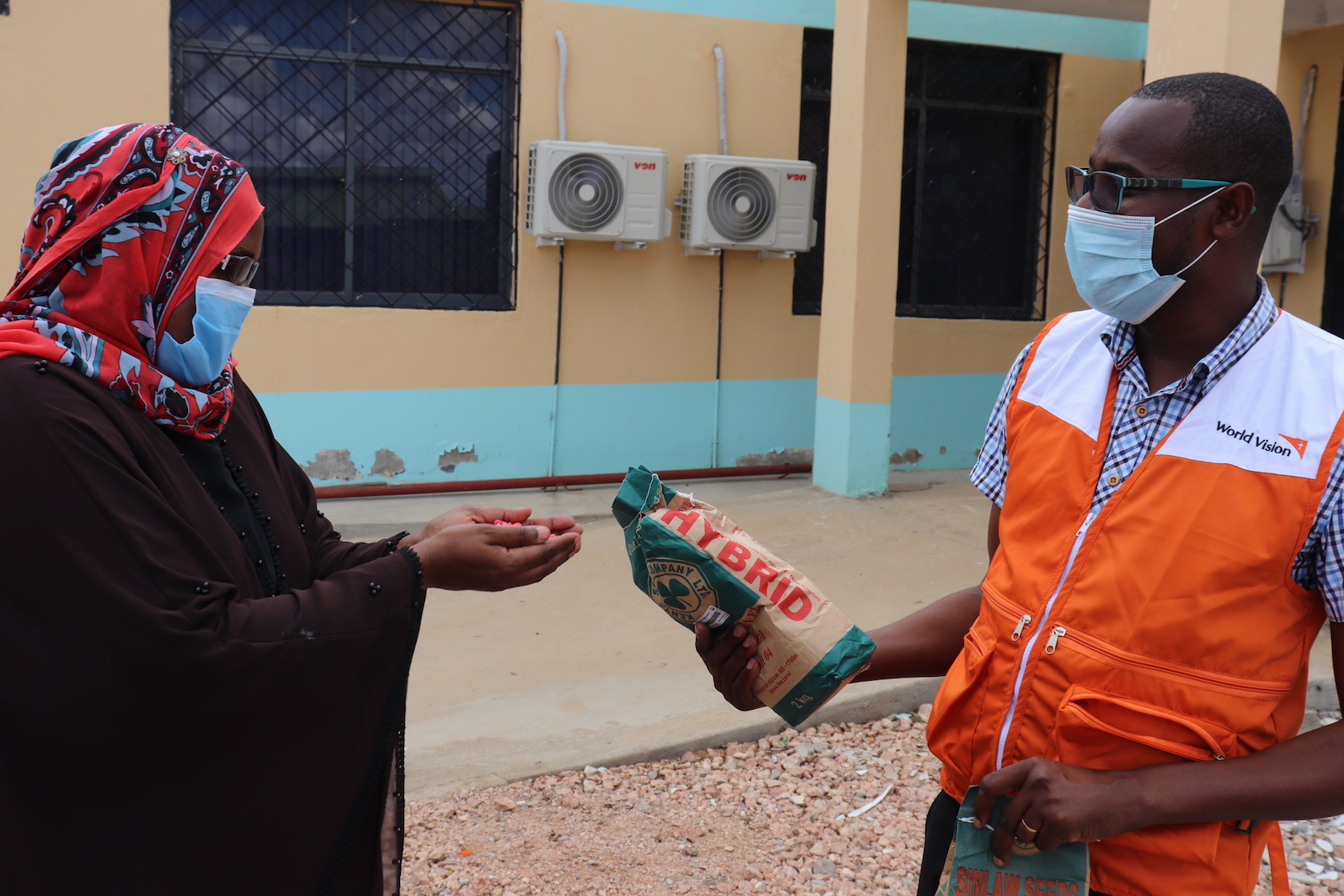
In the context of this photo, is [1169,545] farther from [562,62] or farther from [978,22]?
[978,22]

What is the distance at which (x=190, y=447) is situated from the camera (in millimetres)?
1787

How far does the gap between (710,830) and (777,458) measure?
4.69 meters

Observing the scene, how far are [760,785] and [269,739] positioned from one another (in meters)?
1.92

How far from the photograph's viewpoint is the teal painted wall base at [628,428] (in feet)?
21.7

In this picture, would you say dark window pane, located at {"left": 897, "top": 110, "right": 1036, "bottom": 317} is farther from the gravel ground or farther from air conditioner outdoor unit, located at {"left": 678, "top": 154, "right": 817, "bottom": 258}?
the gravel ground

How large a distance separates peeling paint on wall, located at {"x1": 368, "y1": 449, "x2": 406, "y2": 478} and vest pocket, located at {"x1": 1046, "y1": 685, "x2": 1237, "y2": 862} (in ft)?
19.0

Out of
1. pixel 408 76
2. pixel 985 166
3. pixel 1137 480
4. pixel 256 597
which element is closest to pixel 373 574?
pixel 256 597

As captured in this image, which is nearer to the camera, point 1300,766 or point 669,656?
point 1300,766

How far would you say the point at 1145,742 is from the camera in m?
1.33

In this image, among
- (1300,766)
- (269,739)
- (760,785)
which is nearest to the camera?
(1300,766)

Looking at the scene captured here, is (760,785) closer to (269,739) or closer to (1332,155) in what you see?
(269,739)

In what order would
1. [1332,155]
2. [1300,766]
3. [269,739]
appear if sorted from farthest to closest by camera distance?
[1332,155], [269,739], [1300,766]

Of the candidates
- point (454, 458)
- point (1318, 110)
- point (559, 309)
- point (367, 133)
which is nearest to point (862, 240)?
point (559, 309)

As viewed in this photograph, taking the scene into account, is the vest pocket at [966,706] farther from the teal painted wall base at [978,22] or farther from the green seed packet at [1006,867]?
the teal painted wall base at [978,22]
